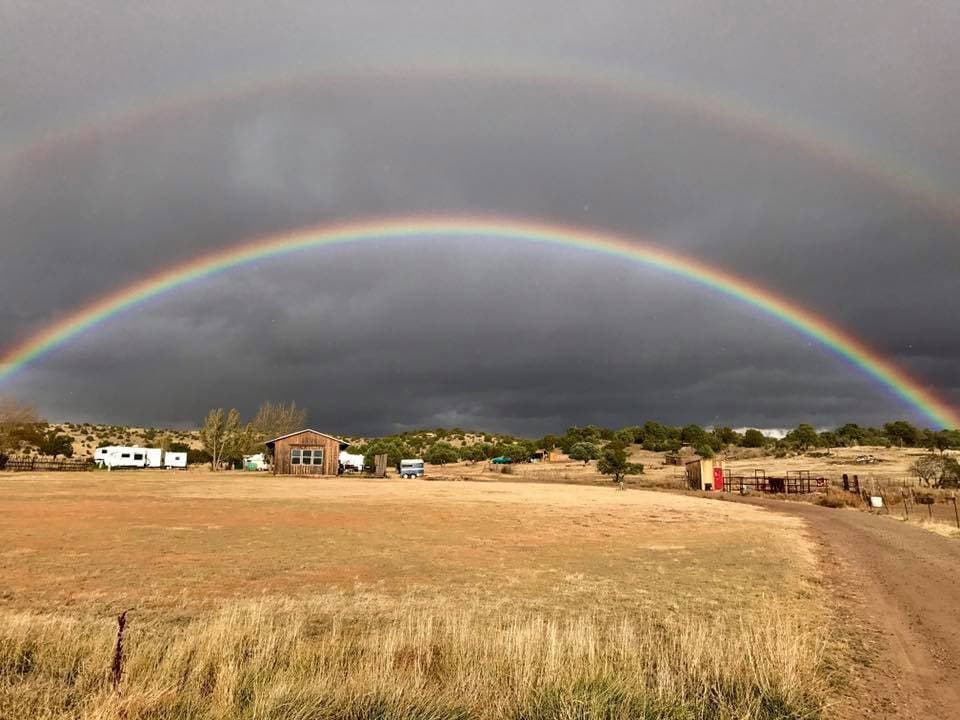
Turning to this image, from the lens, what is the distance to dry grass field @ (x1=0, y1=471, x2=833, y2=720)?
725cm

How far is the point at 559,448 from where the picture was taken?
16138cm

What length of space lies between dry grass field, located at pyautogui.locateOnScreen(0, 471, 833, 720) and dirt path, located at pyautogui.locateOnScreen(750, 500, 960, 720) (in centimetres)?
73

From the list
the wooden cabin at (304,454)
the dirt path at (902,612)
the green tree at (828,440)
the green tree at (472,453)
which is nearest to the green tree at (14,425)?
the wooden cabin at (304,454)

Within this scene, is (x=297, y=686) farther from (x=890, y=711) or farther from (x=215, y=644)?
(x=890, y=711)

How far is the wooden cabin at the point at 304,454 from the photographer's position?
271ft

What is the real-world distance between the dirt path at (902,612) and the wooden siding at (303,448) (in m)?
66.9

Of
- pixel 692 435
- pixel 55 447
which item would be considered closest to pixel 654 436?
pixel 692 435

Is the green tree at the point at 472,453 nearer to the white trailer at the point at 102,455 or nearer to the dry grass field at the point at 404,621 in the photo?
the white trailer at the point at 102,455

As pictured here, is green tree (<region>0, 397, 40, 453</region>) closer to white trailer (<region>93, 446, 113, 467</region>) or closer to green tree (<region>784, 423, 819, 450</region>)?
white trailer (<region>93, 446, 113, 467</region>)

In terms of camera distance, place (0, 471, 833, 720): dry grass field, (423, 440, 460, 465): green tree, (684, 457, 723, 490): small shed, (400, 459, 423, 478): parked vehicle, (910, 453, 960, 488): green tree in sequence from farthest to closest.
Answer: (423, 440, 460, 465): green tree
(400, 459, 423, 478): parked vehicle
(684, 457, 723, 490): small shed
(910, 453, 960, 488): green tree
(0, 471, 833, 720): dry grass field

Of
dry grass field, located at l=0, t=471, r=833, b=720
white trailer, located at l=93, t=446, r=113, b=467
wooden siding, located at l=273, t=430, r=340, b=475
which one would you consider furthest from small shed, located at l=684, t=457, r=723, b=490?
white trailer, located at l=93, t=446, r=113, b=467

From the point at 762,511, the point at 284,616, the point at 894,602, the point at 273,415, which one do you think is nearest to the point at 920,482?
the point at 762,511

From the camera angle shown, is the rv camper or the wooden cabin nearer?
the wooden cabin

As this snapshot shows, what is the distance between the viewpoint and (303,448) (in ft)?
273
